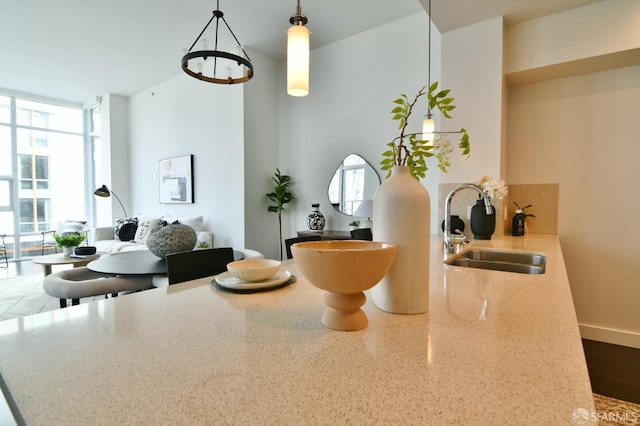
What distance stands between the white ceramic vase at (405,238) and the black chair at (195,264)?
3.46 ft

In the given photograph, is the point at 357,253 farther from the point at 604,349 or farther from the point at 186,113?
the point at 186,113

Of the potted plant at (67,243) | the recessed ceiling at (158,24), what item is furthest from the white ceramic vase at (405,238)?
the potted plant at (67,243)

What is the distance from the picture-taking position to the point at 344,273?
574mm

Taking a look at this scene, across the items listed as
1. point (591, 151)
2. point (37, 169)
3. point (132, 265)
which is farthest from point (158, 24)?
point (37, 169)

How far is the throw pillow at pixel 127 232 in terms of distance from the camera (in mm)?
5344

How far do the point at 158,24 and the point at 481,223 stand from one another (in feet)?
13.2

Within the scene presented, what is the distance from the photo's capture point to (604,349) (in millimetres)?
2459

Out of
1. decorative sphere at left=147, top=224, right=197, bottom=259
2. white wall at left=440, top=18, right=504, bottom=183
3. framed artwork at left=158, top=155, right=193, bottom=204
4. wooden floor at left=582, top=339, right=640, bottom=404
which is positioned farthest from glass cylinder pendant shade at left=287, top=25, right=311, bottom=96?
framed artwork at left=158, top=155, right=193, bottom=204

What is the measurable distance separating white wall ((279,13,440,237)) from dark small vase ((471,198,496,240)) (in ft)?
2.55

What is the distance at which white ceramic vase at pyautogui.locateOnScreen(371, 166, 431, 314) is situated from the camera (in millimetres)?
704

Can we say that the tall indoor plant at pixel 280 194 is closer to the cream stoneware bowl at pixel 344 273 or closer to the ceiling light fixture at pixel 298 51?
the ceiling light fixture at pixel 298 51

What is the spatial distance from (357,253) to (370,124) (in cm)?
341

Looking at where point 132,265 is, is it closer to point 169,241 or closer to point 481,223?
point 169,241

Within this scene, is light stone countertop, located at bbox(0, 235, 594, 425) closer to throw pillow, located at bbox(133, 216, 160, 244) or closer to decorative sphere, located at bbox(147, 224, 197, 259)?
decorative sphere, located at bbox(147, 224, 197, 259)
